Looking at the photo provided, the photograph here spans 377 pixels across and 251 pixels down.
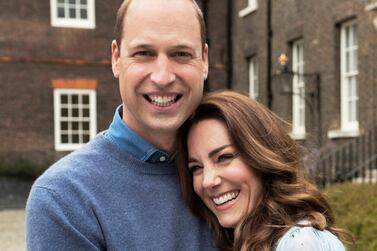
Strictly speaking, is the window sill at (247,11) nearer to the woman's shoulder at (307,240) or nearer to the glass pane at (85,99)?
the glass pane at (85,99)

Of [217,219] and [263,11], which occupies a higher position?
[263,11]

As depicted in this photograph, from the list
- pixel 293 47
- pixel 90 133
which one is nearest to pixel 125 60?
pixel 293 47

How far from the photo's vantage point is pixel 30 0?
16.5 m

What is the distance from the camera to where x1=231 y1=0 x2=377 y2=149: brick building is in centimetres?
1114

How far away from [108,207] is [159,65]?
1.62 feet

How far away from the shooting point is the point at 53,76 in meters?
16.6

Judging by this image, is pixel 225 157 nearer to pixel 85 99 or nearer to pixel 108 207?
pixel 108 207

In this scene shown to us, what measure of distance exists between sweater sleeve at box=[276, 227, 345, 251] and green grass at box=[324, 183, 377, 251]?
88.3 inches

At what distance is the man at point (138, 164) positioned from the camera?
1.66 metres

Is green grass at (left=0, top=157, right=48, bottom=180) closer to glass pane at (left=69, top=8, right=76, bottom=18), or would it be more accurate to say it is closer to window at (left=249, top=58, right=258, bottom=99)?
glass pane at (left=69, top=8, right=76, bottom=18)

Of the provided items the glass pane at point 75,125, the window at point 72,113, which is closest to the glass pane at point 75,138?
the window at point 72,113

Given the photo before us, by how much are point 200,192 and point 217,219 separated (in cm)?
13

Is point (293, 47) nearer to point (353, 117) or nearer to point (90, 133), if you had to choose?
point (353, 117)

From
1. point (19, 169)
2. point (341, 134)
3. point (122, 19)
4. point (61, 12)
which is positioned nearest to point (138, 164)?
point (122, 19)
